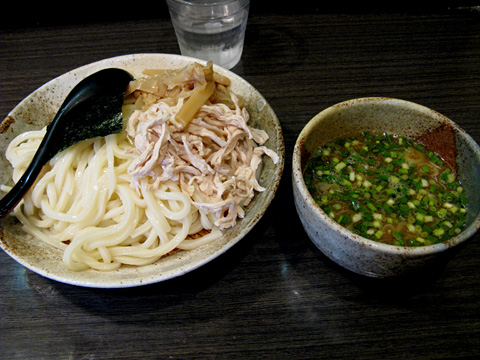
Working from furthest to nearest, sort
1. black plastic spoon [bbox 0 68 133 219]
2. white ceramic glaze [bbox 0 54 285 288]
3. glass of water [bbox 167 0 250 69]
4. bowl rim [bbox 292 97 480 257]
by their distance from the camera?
1. glass of water [bbox 167 0 250 69]
2. black plastic spoon [bbox 0 68 133 219]
3. white ceramic glaze [bbox 0 54 285 288]
4. bowl rim [bbox 292 97 480 257]

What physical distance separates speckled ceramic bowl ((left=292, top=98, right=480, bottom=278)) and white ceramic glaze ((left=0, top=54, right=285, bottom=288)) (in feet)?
0.73

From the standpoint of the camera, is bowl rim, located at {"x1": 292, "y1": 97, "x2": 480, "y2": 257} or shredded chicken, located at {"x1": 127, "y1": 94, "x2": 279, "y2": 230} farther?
shredded chicken, located at {"x1": 127, "y1": 94, "x2": 279, "y2": 230}

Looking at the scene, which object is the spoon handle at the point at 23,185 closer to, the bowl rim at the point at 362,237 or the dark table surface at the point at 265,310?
the dark table surface at the point at 265,310

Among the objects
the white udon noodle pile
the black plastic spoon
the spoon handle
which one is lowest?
the white udon noodle pile

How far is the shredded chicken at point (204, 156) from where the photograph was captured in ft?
5.47

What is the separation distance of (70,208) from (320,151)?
1207 millimetres

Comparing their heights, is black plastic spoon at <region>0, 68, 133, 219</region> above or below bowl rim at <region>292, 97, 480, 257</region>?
above

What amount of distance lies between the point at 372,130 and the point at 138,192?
115 centimetres

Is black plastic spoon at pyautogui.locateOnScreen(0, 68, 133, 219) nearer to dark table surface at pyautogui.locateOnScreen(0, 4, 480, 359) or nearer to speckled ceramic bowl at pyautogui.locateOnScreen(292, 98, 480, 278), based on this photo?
dark table surface at pyautogui.locateOnScreen(0, 4, 480, 359)

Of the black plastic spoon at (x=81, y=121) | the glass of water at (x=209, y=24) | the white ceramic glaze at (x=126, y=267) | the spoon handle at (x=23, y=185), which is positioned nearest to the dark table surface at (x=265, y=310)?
the white ceramic glaze at (x=126, y=267)

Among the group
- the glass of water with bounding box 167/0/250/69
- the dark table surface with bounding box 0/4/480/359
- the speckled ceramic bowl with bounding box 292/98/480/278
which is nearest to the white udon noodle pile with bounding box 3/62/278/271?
the dark table surface with bounding box 0/4/480/359

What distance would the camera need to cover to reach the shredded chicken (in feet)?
5.47

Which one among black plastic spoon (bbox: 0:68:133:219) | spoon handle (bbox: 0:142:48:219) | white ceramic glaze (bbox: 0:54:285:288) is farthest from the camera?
black plastic spoon (bbox: 0:68:133:219)

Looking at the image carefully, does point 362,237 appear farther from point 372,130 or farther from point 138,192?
point 138,192
